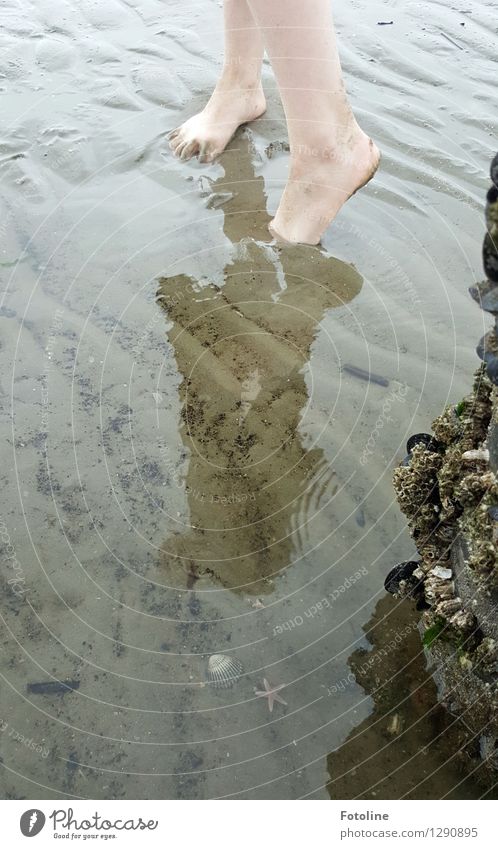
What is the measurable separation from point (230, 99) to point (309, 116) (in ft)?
5.20

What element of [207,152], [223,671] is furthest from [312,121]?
[223,671]

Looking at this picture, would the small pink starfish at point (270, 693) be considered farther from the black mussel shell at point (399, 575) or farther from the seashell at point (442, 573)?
the seashell at point (442, 573)

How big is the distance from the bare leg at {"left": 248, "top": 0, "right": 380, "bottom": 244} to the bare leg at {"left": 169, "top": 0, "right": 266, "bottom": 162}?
120 cm

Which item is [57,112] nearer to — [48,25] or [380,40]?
[48,25]

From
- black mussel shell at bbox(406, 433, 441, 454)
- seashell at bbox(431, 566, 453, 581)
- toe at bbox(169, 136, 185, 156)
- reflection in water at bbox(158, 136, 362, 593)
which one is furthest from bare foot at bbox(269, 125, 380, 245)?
seashell at bbox(431, 566, 453, 581)

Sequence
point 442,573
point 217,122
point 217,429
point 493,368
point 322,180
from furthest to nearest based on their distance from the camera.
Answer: point 217,122
point 322,180
point 217,429
point 442,573
point 493,368

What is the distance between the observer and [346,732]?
2.43 meters

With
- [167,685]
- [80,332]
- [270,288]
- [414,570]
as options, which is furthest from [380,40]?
[167,685]

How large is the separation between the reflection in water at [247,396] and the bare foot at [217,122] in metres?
0.70

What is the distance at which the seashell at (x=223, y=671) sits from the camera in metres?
2.56

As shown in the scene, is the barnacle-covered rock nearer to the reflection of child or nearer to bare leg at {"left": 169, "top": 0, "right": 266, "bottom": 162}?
the reflection of child

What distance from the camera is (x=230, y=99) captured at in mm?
5344

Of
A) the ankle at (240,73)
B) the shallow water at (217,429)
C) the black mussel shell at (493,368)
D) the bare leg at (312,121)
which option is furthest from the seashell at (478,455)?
the ankle at (240,73)
